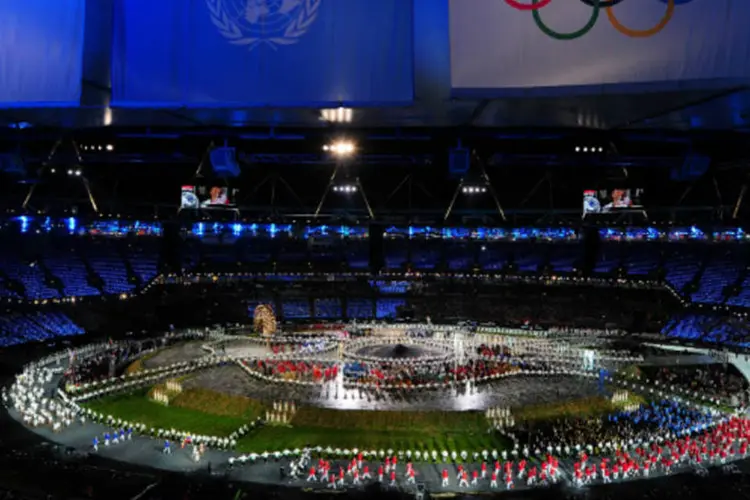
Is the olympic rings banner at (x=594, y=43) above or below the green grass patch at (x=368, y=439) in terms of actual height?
above

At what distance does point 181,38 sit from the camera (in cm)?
1273

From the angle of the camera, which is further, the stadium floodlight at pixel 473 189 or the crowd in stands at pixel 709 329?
the stadium floodlight at pixel 473 189

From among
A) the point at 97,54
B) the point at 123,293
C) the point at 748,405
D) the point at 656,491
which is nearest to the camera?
the point at 97,54

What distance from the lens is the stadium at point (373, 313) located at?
12.2 meters

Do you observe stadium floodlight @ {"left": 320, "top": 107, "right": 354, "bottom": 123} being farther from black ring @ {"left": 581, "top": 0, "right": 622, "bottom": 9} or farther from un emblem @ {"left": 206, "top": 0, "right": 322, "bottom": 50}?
black ring @ {"left": 581, "top": 0, "right": 622, "bottom": 9}

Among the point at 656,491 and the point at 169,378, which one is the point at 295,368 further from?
the point at 656,491

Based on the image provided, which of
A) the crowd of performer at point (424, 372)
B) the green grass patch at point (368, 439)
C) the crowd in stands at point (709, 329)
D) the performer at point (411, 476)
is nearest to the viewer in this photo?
the performer at point (411, 476)

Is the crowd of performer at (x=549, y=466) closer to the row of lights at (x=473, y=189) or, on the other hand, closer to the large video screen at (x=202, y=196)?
the large video screen at (x=202, y=196)

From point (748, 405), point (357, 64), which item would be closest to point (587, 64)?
point (357, 64)

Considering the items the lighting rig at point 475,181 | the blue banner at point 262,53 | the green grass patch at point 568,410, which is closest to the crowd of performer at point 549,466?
the green grass patch at point 568,410

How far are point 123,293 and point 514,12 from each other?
133 ft

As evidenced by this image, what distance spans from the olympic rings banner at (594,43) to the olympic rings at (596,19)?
0.02 m

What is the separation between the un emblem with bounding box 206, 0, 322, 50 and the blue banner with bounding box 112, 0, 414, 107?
0.07ft

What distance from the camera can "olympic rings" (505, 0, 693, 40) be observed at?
1083 centimetres
